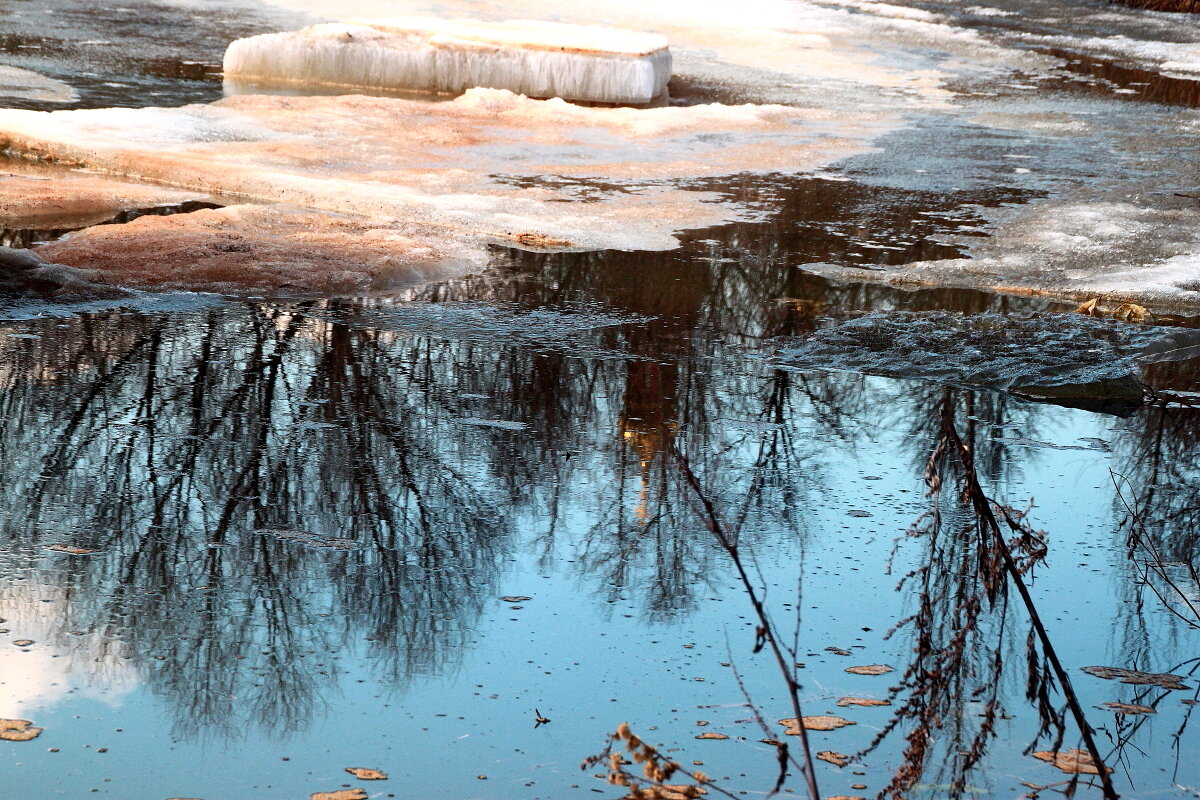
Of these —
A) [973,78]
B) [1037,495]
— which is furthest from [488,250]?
[973,78]

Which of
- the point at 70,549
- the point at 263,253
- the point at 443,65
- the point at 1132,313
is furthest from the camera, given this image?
the point at 443,65

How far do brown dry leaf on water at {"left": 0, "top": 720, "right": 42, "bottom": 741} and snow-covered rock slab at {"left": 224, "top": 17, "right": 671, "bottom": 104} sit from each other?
52.8 ft

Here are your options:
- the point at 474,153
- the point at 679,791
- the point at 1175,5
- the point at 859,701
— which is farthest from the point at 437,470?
the point at 1175,5

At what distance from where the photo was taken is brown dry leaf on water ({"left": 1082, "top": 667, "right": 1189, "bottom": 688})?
175 inches

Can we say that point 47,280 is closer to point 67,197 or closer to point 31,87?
point 67,197

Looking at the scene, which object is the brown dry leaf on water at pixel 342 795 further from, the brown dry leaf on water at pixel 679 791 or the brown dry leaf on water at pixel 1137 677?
the brown dry leaf on water at pixel 1137 677

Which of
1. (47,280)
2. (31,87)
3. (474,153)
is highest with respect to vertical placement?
(31,87)

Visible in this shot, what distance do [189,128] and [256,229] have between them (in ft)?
15.3

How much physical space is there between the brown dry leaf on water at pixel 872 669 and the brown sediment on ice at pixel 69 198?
7.90 metres

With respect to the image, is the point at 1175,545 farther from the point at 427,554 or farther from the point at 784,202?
the point at 784,202

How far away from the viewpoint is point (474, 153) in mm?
13766

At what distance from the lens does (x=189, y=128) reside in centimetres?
1408

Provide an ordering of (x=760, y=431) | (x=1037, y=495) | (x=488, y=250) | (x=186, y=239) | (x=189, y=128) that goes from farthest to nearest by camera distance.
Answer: (x=189, y=128) → (x=488, y=250) → (x=186, y=239) → (x=760, y=431) → (x=1037, y=495)

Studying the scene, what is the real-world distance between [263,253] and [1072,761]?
22.4 feet
